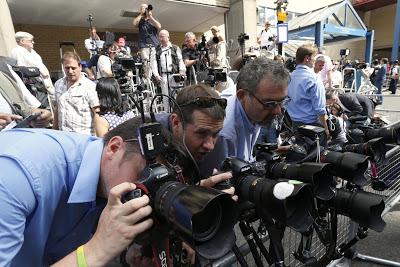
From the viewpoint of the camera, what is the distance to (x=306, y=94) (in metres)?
3.84

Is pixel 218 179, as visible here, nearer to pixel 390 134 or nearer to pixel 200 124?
pixel 200 124

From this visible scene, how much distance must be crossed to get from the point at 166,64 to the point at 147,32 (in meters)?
0.95

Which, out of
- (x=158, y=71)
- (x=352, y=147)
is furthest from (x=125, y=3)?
(x=352, y=147)

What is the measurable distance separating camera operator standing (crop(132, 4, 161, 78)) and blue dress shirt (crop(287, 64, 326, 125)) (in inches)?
140

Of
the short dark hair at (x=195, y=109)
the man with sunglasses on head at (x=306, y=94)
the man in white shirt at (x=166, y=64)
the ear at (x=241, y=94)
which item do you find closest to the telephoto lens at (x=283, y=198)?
the short dark hair at (x=195, y=109)

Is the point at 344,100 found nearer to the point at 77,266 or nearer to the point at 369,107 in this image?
the point at 369,107

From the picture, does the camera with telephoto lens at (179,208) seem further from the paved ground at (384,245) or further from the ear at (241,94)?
the paved ground at (384,245)

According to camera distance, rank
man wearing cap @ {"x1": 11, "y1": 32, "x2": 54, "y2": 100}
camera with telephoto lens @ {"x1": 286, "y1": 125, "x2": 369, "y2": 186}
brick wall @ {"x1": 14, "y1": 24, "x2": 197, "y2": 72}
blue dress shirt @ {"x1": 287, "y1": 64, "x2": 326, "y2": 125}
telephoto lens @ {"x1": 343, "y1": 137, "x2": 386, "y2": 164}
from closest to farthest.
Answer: camera with telephoto lens @ {"x1": 286, "y1": 125, "x2": 369, "y2": 186}, telephoto lens @ {"x1": 343, "y1": 137, "x2": 386, "y2": 164}, blue dress shirt @ {"x1": 287, "y1": 64, "x2": 326, "y2": 125}, man wearing cap @ {"x1": 11, "y1": 32, "x2": 54, "y2": 100}, brick wall @ {"x1": 14, "y1": 24, "x2": 197, "y2": 72}

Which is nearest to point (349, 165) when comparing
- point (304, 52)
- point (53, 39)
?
point (304, 52)

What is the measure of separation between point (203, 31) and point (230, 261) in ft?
45.7

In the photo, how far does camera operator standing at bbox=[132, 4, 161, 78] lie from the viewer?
654cm

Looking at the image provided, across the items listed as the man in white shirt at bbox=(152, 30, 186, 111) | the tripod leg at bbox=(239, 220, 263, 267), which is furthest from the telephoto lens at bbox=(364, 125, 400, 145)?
the man in white shirt at bbox=(152, 30, 186, 111)

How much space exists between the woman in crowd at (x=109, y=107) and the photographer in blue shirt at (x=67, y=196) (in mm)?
1959

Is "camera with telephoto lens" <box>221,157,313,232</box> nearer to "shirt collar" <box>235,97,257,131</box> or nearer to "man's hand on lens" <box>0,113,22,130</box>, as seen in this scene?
"shirt collar" <box>235,97,257,131</box>
